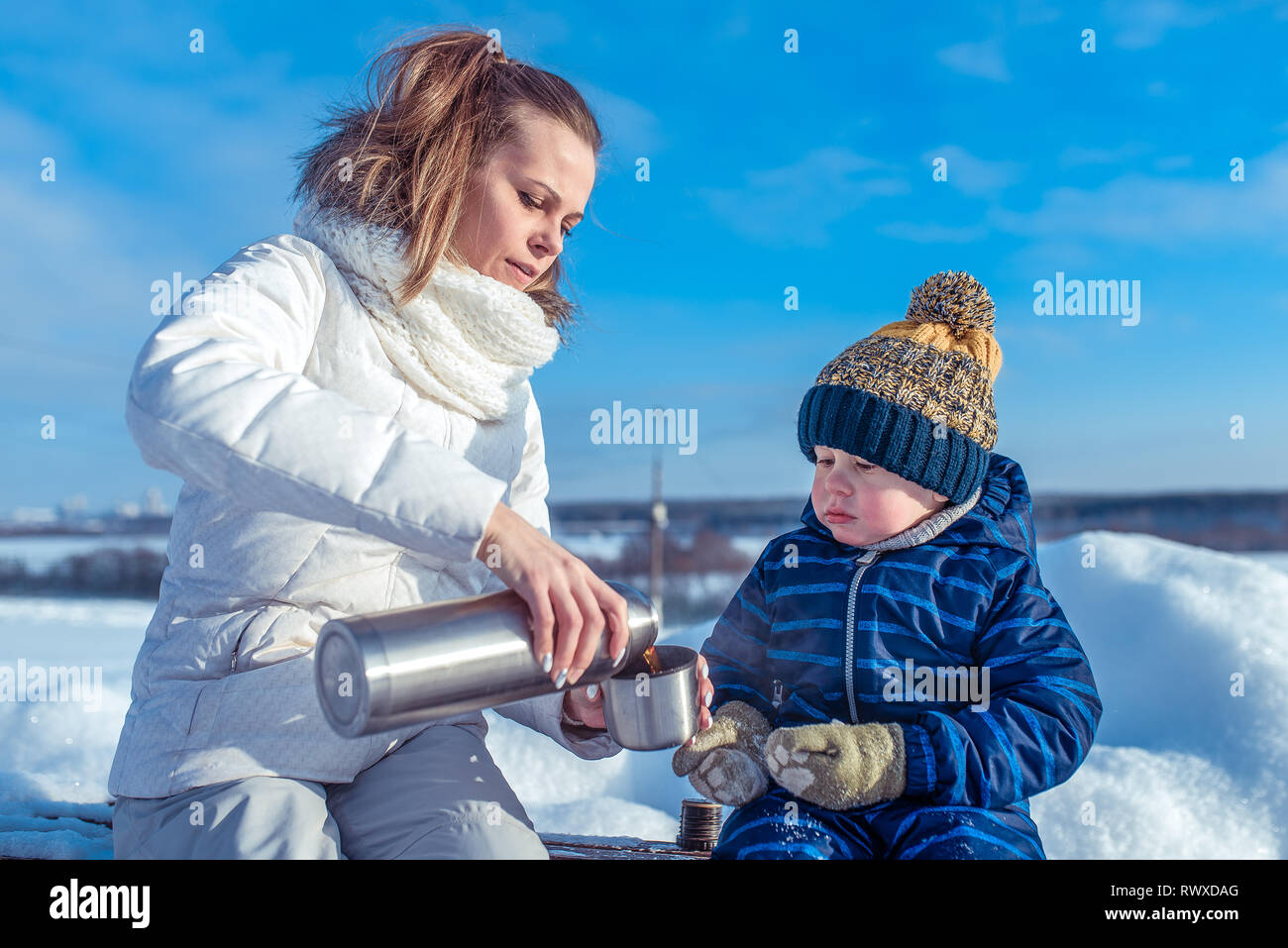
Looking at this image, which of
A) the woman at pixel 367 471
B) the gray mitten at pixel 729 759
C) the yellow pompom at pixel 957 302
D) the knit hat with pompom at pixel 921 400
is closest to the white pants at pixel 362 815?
the woman at pixel 367 471

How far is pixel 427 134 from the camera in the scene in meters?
1.71

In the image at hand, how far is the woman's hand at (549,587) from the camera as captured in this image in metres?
1.19

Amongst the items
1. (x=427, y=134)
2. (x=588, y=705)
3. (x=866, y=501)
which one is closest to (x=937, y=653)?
(x=866, y=501)

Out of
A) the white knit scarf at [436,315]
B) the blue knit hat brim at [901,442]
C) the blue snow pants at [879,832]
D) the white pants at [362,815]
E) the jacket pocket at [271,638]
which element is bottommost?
the blue snow pants at [879,832]

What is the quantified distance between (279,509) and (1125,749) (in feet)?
7.95

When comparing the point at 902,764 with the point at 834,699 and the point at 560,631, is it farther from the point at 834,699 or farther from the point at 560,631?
the point at 560,631

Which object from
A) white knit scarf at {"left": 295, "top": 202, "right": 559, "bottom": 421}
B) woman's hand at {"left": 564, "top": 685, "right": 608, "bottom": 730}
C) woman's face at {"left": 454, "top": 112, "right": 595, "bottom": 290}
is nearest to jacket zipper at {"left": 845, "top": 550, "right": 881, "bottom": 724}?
woman's hand at {"left": 564, "top": 685, "right": 608, "bottom": 730}

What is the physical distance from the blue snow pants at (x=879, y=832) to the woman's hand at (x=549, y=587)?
0.48 m

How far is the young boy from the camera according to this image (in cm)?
144

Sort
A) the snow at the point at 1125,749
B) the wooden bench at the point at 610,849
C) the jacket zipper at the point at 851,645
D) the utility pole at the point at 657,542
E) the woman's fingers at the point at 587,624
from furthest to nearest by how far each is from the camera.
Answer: the utility pole at the point at 657,542, the snow at the point at 1125,749, the wooden bench at the point at 610,849, the jacket zipper at the point at 851,645, the woman's fingers at the point at 587,624

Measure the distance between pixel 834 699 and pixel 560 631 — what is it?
0.65 m

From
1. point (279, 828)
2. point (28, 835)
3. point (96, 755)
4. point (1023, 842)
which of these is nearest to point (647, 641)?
point (279, 828)

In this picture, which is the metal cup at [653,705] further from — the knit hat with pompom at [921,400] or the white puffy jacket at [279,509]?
the knit hat with pompom at [921,400]
